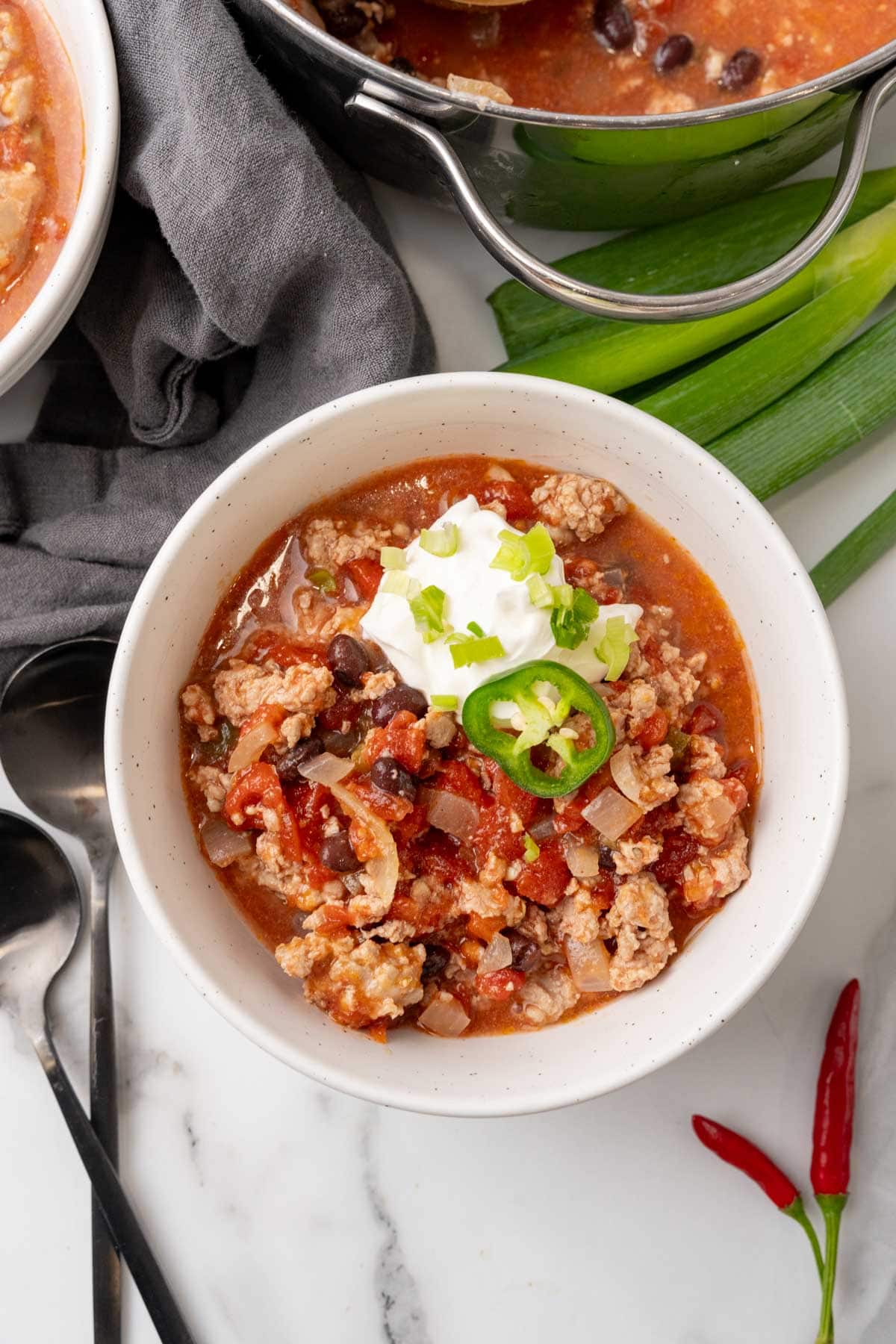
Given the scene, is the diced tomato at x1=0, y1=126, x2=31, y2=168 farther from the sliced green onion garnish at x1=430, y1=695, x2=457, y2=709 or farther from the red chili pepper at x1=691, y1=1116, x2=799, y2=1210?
the red chili pepper at x1=691, y1=1116, x2=799, y2=1210

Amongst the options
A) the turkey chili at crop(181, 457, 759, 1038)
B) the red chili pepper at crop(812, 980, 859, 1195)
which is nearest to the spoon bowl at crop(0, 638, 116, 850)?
the turkey chili at crop(181, 457, 759, 1038)

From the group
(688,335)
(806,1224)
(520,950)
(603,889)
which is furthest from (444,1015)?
(688,335)

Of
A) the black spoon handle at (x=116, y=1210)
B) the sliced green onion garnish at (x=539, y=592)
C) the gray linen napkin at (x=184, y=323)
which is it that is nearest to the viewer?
the sliced green onion garnish at (x=539, y=592)

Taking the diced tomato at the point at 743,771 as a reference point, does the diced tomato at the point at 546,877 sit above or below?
below

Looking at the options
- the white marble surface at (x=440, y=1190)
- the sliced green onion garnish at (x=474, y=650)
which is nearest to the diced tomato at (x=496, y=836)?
the sliced green onion garnish at (x=474, y=650)

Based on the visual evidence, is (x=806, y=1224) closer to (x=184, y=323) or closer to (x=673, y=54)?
(x=184, y=323)

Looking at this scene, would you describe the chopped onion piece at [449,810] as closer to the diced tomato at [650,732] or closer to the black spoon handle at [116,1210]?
the diced tomato at [650,732]

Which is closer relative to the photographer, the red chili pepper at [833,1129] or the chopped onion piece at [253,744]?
the chopped onion piece at [253,744]
